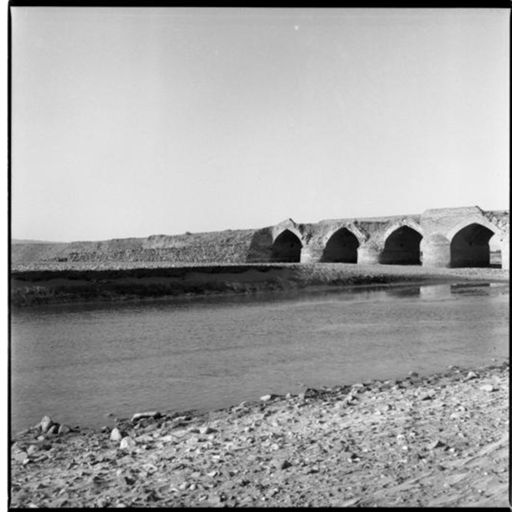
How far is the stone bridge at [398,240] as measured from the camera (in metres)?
30.4

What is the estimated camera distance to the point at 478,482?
416cm

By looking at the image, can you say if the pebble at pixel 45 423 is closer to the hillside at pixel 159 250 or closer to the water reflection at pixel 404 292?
the water reflection at pixel 404 292

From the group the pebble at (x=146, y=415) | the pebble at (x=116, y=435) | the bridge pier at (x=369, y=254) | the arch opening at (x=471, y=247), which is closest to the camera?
the pebble at (x=116, y=435)

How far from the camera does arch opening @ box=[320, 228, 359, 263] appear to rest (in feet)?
124

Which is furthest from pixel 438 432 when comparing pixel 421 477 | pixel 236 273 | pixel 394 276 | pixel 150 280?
pixel 394 276

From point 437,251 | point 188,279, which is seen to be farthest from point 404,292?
point 437,251

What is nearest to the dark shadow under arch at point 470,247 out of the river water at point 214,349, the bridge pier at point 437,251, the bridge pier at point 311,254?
the bridge pier at point 437,251

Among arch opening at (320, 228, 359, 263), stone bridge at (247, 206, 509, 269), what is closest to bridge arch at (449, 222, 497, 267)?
stone bridge at (247, 206, 509, 269)

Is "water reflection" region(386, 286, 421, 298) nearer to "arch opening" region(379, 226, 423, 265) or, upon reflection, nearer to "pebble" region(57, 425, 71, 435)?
"arch opening" region(379, 226, 423, 265)

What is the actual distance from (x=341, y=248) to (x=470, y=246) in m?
9.15

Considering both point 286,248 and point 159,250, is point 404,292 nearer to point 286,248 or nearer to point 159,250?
point 286,248

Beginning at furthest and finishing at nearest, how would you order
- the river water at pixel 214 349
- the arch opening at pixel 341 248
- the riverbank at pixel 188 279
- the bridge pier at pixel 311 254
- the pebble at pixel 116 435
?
the arch opening at pixel 341 248, the bridge pier at pixel 311 254, the riverbank at pixel 188 279, the river water at pixel 214 349, the pebble at pixel 116 435

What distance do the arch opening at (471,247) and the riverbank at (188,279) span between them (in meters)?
3.18

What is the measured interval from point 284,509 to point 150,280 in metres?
15.5
